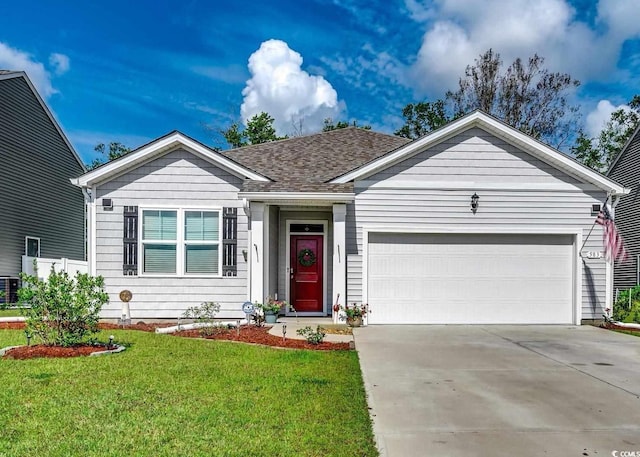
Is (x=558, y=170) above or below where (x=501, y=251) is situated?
above

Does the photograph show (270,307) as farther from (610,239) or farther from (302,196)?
(610,239)

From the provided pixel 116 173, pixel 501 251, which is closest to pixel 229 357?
pixel 116 173

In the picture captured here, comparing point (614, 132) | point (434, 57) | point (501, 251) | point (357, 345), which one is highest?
point (434, 57)

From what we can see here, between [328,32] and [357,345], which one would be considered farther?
[328,32]

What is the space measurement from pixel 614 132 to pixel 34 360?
3138cm

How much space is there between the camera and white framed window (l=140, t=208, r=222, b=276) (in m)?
10.8

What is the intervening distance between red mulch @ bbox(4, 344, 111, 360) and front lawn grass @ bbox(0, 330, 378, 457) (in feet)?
1.04

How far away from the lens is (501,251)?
11.1m

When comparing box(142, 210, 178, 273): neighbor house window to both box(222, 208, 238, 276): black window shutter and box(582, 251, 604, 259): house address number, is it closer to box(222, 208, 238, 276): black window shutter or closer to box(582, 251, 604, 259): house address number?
box(222, 208, 238, 276): black window shutter

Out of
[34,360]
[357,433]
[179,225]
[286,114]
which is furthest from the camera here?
[286,114]

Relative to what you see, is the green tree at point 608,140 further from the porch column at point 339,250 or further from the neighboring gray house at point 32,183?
the neighboring gray house at point 32,183

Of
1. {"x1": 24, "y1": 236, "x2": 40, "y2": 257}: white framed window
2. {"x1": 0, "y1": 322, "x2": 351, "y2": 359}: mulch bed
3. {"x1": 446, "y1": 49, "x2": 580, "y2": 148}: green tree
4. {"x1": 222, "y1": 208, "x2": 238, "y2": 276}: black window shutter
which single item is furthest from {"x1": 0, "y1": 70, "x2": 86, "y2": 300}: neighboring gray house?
{"x1": 446, "y1": 49, "x2": 580, "y2": 148}: green tree

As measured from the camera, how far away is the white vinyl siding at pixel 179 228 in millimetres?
10828

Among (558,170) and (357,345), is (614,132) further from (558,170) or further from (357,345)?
(357,345)
